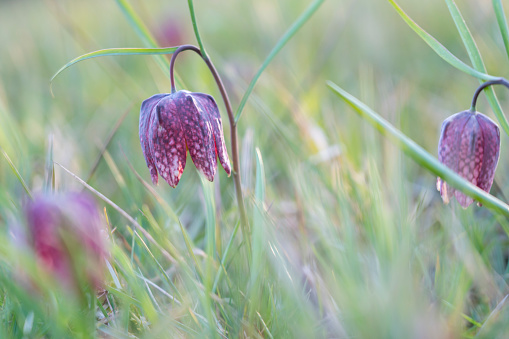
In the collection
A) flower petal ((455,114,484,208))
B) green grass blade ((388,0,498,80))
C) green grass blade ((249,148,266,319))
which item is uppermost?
green grass blade ((388,0,498,80))

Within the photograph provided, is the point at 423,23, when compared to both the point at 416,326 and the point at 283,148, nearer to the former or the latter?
the point at 283,148

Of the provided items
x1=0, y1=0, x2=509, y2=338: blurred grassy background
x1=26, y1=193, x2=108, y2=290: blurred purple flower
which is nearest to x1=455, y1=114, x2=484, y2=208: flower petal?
x1=0, y1=0, x2=509, y2=338: blurred grassy background

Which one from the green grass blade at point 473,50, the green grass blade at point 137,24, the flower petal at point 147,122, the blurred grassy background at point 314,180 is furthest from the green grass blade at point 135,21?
the green grass blade at point 473,50

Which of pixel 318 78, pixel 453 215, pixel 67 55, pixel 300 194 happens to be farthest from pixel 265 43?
pixel 453 215

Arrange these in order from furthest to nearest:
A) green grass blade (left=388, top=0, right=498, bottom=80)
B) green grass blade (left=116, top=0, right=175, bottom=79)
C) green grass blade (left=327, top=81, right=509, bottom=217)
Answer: green grass blade (left=116, top=0, right=175, bottom=79) < green grass blade (left=388, top=0, right=498, bottom=80) < green grass blade (left=327, top=81, right=509, bottom=217)

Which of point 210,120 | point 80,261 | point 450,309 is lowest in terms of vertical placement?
point 450,309

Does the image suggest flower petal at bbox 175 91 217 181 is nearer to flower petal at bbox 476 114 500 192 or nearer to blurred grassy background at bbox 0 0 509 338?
blurred grassy background at bbox 0 0 509 338

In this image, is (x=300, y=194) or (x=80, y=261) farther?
(x=300, y=194)

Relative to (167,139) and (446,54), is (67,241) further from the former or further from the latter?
(446,54)
